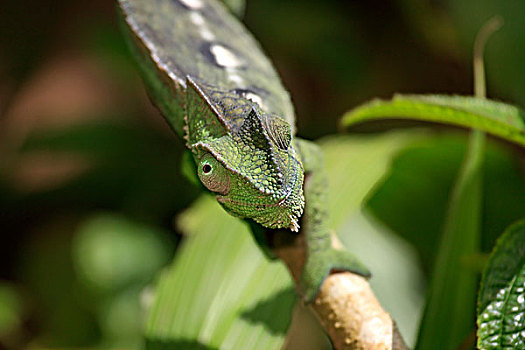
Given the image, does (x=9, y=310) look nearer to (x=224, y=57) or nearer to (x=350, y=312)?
(x=224, y=57)

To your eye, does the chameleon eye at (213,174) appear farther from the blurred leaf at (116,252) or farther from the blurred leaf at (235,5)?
the blurred leaf at (116,252)

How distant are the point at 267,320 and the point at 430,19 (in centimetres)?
130

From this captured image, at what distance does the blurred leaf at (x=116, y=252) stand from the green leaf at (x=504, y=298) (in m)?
1.25

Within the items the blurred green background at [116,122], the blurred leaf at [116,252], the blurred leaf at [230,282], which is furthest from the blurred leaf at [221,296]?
the blurred leaf at [116,252]

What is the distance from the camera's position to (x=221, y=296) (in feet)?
3.66

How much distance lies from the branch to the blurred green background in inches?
28.4

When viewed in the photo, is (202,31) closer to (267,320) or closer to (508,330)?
(267,320)

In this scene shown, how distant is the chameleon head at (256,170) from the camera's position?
64 centimetres

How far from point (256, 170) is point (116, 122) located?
5.18 feet

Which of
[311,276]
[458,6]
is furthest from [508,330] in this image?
[458,6]

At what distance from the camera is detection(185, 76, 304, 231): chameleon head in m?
0.64

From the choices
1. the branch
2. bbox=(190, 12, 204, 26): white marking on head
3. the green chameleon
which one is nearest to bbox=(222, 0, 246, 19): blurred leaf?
the green chameleon

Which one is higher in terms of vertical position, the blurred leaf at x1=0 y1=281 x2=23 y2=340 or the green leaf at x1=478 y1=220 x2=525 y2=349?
the green leaf at x1=478 y1=220 x2=525 y2=349

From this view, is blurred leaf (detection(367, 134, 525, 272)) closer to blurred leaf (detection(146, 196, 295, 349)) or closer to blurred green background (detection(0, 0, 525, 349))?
blurred green background (detection(0, 0, 525, 349))
